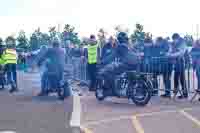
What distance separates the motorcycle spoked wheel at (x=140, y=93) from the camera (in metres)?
13.7

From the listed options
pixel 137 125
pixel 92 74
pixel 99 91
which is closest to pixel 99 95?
pixel 99 91

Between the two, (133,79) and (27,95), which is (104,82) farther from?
(27,95)

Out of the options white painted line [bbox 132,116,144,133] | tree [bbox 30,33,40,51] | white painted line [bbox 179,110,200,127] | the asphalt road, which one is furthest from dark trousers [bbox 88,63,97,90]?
tree [bbox 30,33,40,51]

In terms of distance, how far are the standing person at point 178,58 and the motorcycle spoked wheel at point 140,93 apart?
140cm

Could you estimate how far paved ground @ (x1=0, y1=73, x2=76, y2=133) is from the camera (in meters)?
9.71

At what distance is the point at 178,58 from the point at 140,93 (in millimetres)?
1661

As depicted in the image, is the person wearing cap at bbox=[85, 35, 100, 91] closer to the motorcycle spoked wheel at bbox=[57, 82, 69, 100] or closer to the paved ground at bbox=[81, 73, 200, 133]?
the motorcycle spoked wheel at bbox=[57, 82, 69, 100]

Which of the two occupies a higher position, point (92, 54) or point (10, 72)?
point (92, 54)

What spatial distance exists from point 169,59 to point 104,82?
199 cm

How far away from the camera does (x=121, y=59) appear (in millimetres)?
14180

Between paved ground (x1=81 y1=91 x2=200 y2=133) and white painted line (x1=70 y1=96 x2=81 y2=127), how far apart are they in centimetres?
13

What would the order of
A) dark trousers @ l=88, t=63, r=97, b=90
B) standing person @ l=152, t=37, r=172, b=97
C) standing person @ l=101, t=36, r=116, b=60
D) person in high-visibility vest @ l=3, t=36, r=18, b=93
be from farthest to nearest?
1. person in high-visibility vest @ l=3, t=36, r=18, b=93
2. dark trousers @ l=88, t=63, r=97, b=90
3. standing person @ l=101, t=36, r=116, b=60
4. standing person @ l=152, t=37, r=172, b=97

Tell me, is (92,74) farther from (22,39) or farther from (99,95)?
(22,39)

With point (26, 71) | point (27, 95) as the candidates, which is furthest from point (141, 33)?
point (27, 95)
